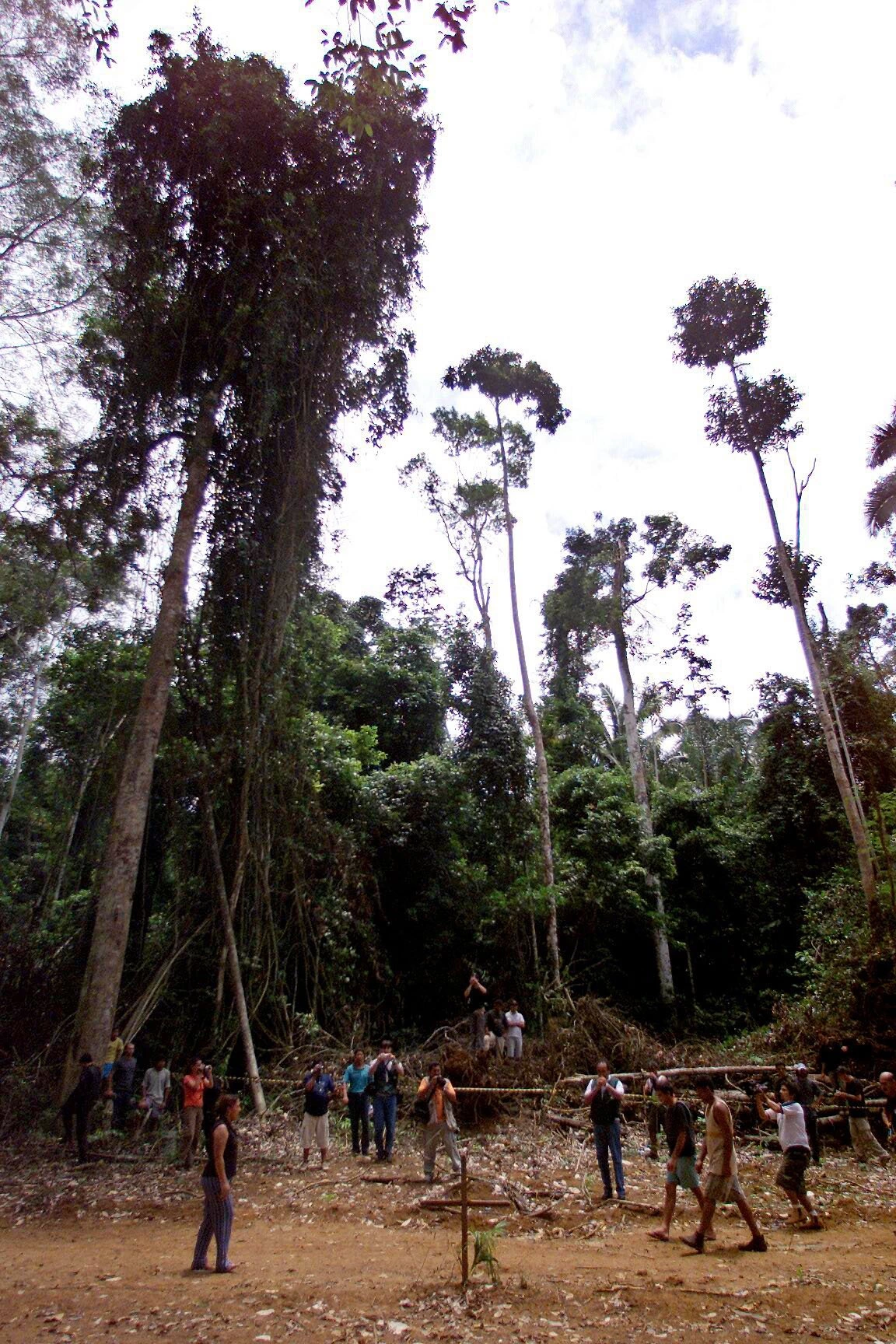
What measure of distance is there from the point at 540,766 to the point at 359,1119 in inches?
409

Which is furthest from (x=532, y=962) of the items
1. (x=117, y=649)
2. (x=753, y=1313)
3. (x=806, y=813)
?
(x=753, y=1313)

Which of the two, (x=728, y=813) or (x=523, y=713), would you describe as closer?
(x=523, y=713)

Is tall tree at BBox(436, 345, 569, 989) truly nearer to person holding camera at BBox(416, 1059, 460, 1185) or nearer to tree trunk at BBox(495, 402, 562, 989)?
tree trunk at BBox(495, 402, 562, 989)

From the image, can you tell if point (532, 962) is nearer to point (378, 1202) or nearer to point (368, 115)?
point (378, 1202)

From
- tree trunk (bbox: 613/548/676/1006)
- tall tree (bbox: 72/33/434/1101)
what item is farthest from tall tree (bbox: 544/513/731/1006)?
tall tree (bbox: 72/33/434/1101)

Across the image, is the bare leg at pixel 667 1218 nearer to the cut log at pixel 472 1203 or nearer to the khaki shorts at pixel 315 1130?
the cut log at pixel 472 1203

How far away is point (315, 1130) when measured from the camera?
973 cm

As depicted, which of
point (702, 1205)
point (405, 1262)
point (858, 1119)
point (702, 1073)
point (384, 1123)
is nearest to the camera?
point (405, 1262)

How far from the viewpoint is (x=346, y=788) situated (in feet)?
55.0

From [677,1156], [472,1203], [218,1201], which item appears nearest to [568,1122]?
[472,1203]

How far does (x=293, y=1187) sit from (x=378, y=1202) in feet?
4.11

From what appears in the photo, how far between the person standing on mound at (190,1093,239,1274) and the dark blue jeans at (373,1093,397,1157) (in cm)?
408

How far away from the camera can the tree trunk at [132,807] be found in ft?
34.1

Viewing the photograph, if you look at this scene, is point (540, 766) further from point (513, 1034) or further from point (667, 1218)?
point (667, 1218)
